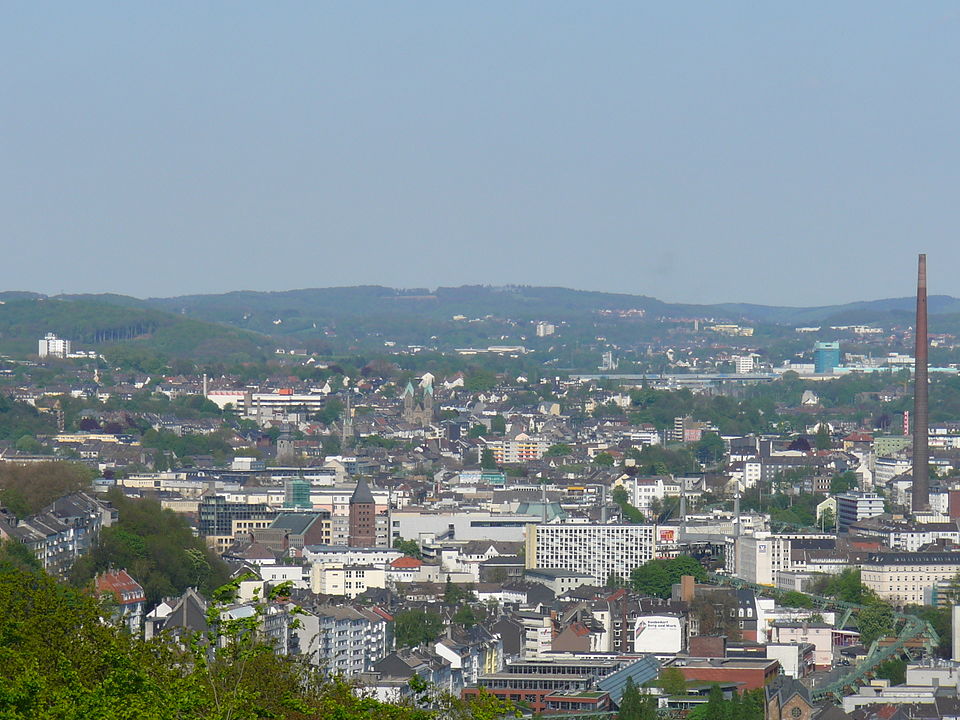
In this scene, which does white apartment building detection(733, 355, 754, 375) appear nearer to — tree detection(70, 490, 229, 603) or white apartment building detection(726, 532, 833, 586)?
white apartment building detection(726, 532, 833, 586)

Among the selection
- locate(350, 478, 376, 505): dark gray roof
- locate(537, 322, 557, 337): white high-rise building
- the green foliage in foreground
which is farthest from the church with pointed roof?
locate(537, 322, 557, 337): white high-rise building

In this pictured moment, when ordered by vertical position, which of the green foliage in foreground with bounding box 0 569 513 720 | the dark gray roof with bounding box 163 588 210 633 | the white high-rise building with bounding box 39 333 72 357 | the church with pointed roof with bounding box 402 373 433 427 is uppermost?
the green foliage in foreground with bounding box 0 569 513 720

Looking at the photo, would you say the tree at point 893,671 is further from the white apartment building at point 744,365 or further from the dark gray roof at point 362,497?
the white apartment building at point 744,365

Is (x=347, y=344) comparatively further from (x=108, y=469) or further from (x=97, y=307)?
(x=108, y=469)

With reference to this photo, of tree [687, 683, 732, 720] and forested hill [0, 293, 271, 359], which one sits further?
forested hill [0, 293, 271, 359]

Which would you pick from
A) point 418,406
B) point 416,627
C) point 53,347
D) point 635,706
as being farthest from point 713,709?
point 53,347

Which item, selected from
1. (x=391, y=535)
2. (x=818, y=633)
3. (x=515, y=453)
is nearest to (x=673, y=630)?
(x=818, y=633)
